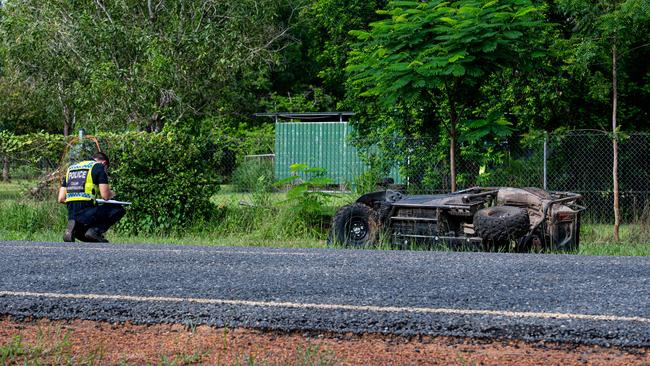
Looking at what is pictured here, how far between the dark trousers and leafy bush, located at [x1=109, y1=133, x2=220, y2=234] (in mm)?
2088

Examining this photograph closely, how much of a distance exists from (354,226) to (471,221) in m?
1.78

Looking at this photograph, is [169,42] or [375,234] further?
[169,42]

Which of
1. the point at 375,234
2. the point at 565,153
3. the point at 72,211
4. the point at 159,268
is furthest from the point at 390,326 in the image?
the point at 565,153

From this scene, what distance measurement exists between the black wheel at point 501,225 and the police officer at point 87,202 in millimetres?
5318

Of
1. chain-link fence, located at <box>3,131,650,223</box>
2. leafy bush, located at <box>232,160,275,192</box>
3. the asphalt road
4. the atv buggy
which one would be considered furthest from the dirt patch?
leafy bush, located at <box>232,160,275,192</box>

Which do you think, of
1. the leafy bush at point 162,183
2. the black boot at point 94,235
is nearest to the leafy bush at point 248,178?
the leafy bush at point 162,183

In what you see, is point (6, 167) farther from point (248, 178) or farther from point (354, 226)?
point (354, 226)

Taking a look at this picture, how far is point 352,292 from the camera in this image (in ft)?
23.7

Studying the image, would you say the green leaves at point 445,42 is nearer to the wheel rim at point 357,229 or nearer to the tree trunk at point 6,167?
the wheel rim at point 357,229

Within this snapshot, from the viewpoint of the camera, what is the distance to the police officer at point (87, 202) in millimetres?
12820

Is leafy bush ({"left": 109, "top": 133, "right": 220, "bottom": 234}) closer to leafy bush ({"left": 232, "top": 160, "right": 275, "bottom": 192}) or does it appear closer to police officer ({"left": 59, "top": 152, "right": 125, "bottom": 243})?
leafy bush ({"left": 232, "top": 160, "right": 275, "bottom": 192})

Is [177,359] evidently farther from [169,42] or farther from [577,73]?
[169,42]

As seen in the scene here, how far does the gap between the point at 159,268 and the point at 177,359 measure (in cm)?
415

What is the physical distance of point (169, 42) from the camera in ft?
79.6
